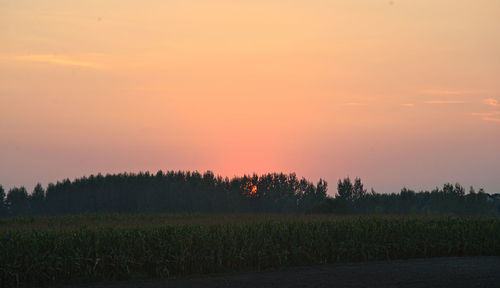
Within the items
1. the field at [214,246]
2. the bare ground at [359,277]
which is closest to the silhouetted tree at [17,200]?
the field at [214,246]

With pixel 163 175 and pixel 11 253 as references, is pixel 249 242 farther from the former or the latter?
pixel 163 175

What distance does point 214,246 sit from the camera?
27438 millimetres

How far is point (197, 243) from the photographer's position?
27.1 m

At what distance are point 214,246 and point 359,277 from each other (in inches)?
301

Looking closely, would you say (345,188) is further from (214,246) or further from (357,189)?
(214,246)

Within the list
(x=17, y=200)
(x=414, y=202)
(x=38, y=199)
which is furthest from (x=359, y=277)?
(x=17, y=200)

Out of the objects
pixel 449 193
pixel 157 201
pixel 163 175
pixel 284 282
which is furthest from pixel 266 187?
pixel 284 282

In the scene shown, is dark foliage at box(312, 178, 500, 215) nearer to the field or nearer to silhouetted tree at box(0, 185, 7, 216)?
the field

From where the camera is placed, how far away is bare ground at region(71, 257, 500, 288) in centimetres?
2173

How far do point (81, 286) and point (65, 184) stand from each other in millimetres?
125297

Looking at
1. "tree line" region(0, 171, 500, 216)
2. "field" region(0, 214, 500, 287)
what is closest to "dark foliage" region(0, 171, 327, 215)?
"tree line" region(0, 171, 500, 216)

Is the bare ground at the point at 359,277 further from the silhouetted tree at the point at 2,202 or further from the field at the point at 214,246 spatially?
the silhouetted tree at the point at 2,202

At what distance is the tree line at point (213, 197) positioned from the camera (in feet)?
381

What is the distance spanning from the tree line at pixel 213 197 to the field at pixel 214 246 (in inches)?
2712
